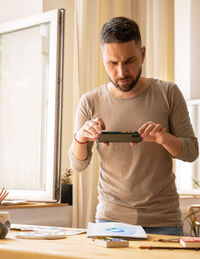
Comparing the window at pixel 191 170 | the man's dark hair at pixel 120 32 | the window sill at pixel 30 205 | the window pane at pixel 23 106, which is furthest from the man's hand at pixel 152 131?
the window at pixel 191 170

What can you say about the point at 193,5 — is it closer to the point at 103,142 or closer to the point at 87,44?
the point at 87,44

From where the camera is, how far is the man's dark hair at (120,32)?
1.55 meters

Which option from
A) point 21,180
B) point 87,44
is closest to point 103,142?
point 21,180

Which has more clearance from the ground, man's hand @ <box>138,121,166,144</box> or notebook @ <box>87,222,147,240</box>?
man's hand @ <box>138,121,166,144</box>

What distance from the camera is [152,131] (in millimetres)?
1396

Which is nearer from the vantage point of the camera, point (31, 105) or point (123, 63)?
point (123, 63)

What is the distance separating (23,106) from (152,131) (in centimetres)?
209

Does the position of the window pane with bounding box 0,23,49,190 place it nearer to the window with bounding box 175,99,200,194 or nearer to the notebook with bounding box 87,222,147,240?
the notebook with bounding box 87,222,147,240

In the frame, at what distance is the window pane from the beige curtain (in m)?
0.32

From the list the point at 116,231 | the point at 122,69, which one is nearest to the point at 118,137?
the point at 122,69

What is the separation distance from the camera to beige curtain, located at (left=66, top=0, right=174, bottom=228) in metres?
3.30

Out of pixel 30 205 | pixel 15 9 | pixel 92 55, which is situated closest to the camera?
pixel 30 205

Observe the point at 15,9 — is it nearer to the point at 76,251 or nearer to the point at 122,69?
the point at 122,69

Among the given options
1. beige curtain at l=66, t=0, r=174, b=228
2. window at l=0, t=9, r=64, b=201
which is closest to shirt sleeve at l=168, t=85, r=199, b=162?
window at l=0, t=9, r=64, b=201
